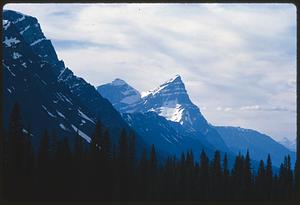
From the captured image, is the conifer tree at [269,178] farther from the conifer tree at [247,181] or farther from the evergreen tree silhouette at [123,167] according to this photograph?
the evergreen tree silhouette at [123,167]

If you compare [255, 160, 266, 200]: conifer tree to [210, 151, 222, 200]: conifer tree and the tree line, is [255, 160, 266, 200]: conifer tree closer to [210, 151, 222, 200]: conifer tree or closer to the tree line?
the tree line

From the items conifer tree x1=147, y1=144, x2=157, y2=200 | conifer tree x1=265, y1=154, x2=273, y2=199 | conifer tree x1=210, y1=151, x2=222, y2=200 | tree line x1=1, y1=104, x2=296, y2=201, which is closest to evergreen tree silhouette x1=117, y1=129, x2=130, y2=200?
tree line x1=1, y1=104, x2=296, y2=201

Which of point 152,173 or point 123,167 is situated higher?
point 152,173

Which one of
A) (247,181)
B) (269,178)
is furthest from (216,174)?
(269,178)

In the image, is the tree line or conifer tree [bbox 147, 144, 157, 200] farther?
conifer tree [bbox 147, 144, 157, 200]

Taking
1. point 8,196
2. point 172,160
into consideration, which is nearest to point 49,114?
point 172,160

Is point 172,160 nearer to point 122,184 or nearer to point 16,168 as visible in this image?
point 122,184

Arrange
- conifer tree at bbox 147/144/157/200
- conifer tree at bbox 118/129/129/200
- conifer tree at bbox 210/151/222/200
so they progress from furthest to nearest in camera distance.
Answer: conifer tree at bbox 210/151/222/200 < conifer tree at bbox 147/144/157/200 < conifer tree at bbox 118/129/129/200

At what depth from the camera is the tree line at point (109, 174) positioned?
49.4 meters

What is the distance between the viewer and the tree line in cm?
4944

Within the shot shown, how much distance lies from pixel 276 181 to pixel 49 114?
389 ft

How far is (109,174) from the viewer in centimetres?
6081

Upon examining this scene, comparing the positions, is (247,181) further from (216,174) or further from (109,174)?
(109,174)

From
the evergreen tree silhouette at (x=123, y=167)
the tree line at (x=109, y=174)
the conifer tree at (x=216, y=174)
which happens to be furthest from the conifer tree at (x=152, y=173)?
the conifer tree at (x=216, y=174)
